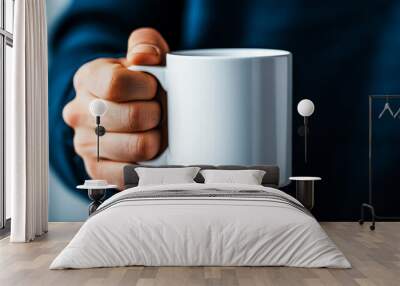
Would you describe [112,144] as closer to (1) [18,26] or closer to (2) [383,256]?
(1) [18,26]

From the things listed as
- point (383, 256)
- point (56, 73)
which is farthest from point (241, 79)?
point (383, 256)

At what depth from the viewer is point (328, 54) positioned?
816 centimetres

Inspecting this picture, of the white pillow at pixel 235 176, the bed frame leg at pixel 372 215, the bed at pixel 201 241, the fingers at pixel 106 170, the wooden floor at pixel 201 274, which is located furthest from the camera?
the fingers at pixel 106 170

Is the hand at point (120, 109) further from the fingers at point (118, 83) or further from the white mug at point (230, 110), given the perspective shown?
the white mug at point (230, 110)

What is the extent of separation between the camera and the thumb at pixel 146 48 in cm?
817

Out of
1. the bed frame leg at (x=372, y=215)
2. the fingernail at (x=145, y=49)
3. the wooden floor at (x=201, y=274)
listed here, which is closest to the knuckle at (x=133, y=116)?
A: the fingernail at (x=145, y=49)

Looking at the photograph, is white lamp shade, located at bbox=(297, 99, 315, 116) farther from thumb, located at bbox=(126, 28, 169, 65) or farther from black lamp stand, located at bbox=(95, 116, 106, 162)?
black lamp stand, located at bbox=(95, 116, 106, 162)

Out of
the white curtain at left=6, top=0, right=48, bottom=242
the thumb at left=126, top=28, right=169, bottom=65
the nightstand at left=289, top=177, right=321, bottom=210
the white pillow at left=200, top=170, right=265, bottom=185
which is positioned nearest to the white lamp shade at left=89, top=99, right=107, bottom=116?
the white curtain at left=6, top=0, right=48, bottom=242

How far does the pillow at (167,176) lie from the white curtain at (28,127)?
1090mm

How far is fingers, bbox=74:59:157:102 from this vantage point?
26.4 feet

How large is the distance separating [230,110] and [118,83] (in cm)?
136

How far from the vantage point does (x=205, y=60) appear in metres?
7.79

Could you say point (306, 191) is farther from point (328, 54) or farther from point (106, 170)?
point (106, 170)

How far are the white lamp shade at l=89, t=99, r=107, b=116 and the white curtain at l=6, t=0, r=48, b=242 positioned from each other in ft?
1.94
